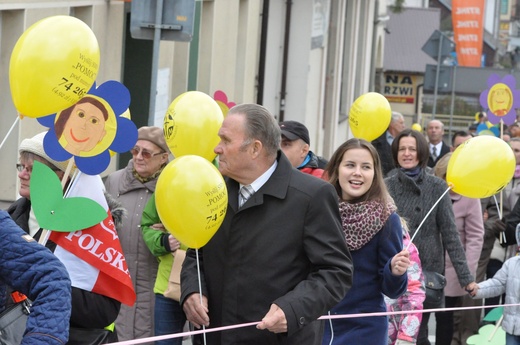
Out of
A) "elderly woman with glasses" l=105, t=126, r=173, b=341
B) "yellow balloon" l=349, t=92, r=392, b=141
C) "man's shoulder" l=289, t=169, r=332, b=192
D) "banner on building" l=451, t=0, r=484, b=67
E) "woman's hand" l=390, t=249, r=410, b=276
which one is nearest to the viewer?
"man's shoulder" l=289, t=169, r=332, b=192

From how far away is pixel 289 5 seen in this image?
22.2 meters

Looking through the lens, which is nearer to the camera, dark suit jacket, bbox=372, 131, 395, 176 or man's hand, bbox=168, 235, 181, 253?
man's hand, bbox=168, 235, 181, 253

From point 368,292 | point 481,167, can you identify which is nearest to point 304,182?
point 368,292

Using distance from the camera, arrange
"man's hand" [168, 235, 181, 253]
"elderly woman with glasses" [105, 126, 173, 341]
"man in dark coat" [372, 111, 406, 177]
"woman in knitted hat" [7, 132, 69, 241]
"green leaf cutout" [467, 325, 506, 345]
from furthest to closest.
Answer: "man in dark coat" [372, 111, 406, 177], "green leaf cutout" [467, 325, 506, 345], "elderly woman with glasses" [105, 126, 173, 341], "man's hand" [168, 235, 181, 253], "woman in knitted hat" [7, 132, 69, 241]

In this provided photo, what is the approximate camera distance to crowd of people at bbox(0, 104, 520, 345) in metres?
4.98

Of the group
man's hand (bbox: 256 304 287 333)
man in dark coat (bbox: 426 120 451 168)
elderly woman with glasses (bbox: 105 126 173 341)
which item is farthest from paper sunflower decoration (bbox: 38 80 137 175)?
man in dark coat (bbox: 426 120 451 168)

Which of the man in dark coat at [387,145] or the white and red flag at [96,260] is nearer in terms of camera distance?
the white and red flag at [96,260]

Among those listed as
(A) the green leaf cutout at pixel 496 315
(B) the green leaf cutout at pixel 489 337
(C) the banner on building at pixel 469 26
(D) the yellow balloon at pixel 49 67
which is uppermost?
Answer: (C) the banner on building at pixel 469 26

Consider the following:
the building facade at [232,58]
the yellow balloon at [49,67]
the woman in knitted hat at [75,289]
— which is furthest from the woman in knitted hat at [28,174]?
the building facade at [232,58]

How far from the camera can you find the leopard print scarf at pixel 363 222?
20.8 feet

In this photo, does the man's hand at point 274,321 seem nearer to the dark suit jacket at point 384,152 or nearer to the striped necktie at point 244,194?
the striped necktie at point 244,194

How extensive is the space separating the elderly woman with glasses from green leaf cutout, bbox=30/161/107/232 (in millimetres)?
2200

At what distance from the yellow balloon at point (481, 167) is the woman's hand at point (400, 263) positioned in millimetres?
1953

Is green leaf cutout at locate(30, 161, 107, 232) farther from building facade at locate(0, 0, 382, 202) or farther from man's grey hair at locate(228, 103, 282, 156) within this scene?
building facade at locate(0, 0, 382, 202)
